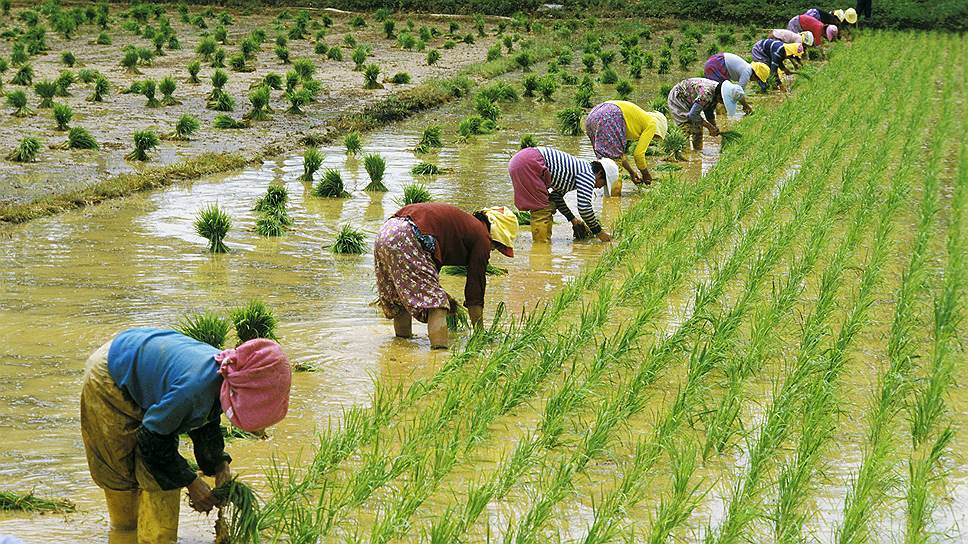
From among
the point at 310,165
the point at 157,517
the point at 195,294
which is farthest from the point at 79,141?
the point at 157,517

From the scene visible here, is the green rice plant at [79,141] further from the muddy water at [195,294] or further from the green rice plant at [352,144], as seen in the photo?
the green rice plant at [352,144]

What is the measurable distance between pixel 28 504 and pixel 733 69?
11.3m

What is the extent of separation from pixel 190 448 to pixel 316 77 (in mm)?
14306

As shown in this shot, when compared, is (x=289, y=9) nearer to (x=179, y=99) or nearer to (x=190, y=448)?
(x=179, y=99)

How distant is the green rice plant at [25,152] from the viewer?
1065 cm

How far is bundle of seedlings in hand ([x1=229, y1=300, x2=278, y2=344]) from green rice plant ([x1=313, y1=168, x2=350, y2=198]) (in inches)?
168

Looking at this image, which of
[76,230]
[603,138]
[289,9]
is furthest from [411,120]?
[289,9]

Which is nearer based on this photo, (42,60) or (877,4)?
(42,60)

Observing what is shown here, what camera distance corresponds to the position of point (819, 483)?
4508 mm

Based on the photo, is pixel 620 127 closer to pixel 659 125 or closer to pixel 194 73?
pixel 659 125

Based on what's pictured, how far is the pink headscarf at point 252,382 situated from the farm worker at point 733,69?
36.3ft

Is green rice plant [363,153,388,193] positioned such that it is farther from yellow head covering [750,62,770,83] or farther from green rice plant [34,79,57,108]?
yellow head covering [750,62,770,83]

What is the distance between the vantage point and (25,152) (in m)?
10.7

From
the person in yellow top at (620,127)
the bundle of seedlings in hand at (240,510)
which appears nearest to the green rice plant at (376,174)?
the person in yellow top at (620,127)
